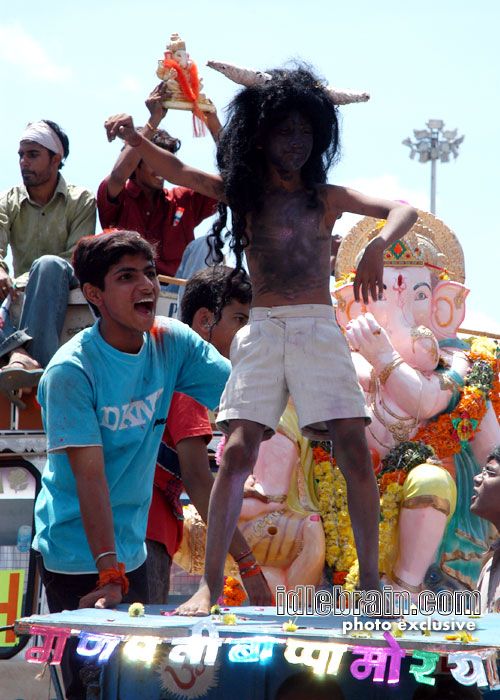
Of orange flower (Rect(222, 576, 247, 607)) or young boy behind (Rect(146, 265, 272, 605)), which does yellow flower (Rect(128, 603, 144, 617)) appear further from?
orange flower (Rect(222, 576, 247, 607))

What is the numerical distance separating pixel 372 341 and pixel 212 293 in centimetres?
154

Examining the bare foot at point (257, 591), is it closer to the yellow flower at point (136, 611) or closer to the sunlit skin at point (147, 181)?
the yellow flower at point (136, 611)

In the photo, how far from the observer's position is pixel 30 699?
4758 millimetres

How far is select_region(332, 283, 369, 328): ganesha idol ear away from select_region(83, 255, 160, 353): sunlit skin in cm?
257

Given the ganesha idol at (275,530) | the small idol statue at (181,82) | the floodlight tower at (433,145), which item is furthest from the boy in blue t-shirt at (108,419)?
the floodlight tower at (433,145)

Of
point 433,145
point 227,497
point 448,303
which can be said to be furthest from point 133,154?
point 433,145

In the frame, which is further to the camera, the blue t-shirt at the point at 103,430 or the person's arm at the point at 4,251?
the person's arm at the point at 4,251

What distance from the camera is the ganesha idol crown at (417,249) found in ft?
19.8

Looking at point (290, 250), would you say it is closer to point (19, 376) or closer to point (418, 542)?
point (418, 542)

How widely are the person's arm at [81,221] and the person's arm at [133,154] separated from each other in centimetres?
35

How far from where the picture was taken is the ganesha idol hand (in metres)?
5.64

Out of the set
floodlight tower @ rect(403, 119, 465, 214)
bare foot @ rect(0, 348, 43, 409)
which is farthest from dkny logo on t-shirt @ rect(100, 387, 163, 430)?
floodlight tower @ rect(403, 119, 465, 214)

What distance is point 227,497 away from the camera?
3.21 m

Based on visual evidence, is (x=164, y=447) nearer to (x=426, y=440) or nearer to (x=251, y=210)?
(x=251, y=210)
